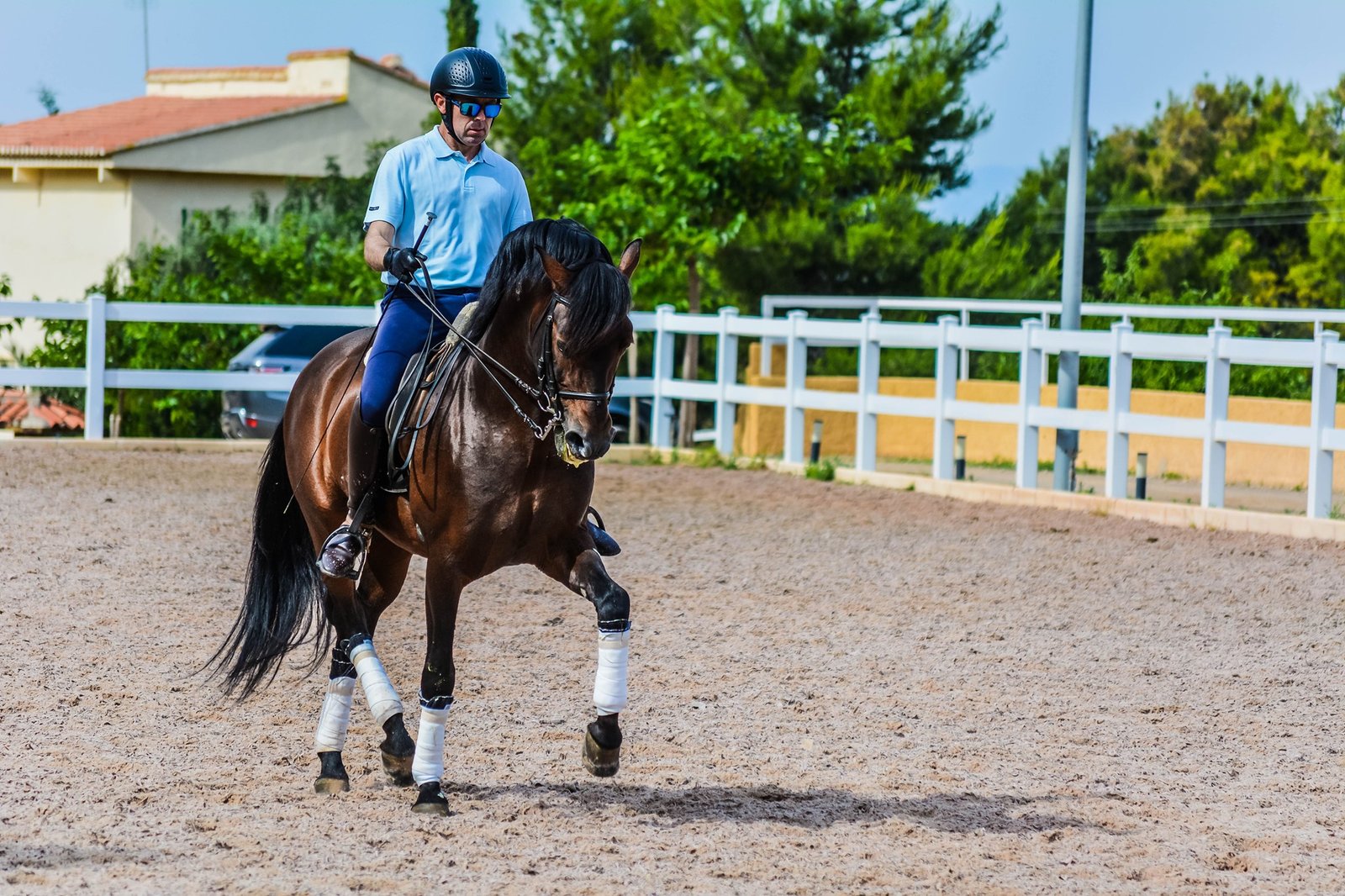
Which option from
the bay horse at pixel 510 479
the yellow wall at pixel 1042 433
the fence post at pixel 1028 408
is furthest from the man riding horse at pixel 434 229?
the yellow wall at pixel 1042 433

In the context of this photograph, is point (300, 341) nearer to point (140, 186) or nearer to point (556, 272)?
point (556, 272)

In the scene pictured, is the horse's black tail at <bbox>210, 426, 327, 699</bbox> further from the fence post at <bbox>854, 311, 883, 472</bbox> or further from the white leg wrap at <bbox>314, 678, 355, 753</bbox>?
the fence post at <bbox>854, 311, 883, 472</bbox>

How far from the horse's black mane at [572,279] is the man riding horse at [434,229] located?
1.04ft

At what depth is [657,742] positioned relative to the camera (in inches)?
238

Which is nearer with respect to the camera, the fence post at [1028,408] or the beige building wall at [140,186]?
the fence post at [1028,408]

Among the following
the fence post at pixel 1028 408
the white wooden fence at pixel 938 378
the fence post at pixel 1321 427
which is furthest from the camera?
the fence post at pixel 1028 408

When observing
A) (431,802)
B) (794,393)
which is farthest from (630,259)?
(794,393)

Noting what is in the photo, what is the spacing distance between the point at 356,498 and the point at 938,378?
10055 millimetres

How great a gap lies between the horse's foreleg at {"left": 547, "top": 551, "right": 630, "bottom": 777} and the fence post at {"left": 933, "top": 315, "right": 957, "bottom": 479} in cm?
1000

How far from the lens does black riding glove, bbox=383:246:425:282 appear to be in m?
5.24

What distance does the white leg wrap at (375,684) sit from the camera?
5242mm

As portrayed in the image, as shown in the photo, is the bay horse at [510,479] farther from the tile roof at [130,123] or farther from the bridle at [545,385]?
the tile roof at [130,123]

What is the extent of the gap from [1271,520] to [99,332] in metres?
11.2

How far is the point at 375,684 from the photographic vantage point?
5.28 m
